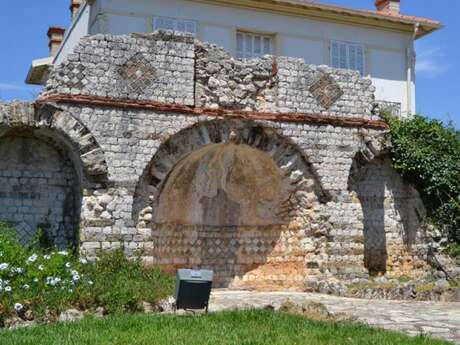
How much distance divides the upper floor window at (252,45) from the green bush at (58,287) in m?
10.4

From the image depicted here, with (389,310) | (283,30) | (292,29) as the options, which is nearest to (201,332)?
(389,310)

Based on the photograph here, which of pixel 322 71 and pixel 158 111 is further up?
pixel 322 71

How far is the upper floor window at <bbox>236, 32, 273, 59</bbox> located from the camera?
19.6 m

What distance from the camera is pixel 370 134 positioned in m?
15.2

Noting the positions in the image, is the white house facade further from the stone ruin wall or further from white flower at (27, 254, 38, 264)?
white flower at (27, 254, 38, 264)

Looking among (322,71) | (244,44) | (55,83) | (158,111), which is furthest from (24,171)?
(244,44)

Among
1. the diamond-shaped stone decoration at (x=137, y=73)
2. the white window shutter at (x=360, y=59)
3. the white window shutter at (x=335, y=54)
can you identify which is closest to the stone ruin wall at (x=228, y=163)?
the diamond-shaped stone decoration at (x=137, y=73)

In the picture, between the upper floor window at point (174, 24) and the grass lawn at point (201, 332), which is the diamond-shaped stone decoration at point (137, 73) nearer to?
the upper floor window at point (174, 24)

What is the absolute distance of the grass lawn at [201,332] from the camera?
6.74 meters

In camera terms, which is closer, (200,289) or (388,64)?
(200,289)

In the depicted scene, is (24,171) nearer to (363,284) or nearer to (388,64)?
(363,284)

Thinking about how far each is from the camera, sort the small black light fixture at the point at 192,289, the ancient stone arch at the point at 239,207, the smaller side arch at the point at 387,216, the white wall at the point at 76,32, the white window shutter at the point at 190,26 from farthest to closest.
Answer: the white wall at the point at 76,32
the white window shutter at the point at 190,26
the smaller side arch at the point at 387,216
the ancient stone arch at the point at 239,207
the small black light fixture at the point at 192,289

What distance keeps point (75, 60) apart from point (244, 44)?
25.7 feet

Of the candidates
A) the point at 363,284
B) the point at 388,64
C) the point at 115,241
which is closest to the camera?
the point at 115,241
